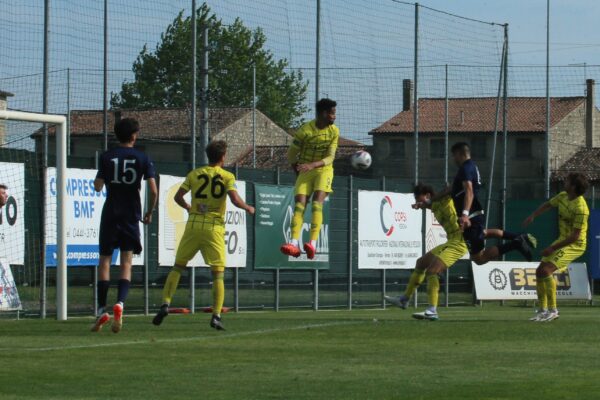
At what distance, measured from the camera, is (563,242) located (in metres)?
18.7

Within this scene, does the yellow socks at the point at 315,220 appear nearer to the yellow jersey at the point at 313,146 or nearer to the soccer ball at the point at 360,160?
the yellow jersey at the point at 313,146

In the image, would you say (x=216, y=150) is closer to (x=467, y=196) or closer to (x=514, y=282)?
(x=467, y=196)

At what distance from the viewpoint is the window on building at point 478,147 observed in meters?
69.1

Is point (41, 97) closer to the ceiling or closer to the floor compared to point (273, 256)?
closer to the ceiling

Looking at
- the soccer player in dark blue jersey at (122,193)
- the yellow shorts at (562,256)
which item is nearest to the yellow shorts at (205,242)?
the soccer player in dark blue jersey at (122,193)

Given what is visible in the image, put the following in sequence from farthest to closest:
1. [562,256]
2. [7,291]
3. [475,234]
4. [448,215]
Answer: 1. [7,291]
2. [562,256]
3. [448,215]
4. [475,234]

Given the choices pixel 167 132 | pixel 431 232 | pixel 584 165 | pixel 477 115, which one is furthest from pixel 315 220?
pixel 584 165

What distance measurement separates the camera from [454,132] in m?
74.8

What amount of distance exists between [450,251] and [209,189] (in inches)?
173

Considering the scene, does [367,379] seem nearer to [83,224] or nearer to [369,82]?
[83,224]

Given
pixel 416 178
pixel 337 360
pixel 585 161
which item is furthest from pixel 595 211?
pixel 585 161

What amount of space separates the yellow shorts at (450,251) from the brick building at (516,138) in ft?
53.5

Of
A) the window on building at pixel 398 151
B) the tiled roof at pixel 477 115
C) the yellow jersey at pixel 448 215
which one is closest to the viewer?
the yellow jersey at pixel 448 215

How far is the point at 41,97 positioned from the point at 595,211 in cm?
1721
